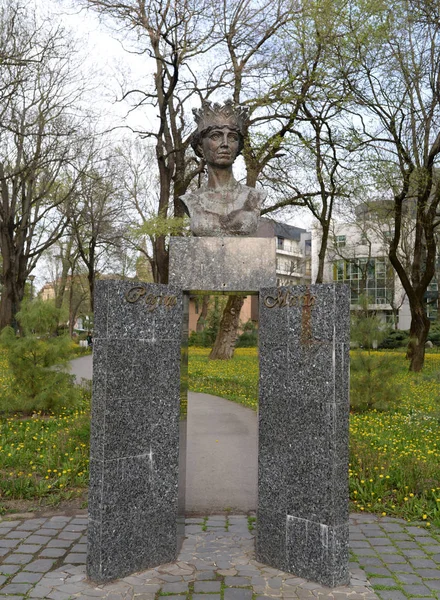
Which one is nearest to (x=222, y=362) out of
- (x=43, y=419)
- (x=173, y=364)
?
(x=43, y=419)

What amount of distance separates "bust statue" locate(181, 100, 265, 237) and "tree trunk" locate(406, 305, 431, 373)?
15331mm

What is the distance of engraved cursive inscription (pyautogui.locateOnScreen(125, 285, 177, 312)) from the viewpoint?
476 centimetres

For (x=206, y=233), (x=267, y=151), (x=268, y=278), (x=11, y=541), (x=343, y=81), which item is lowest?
(x=11, y=541)

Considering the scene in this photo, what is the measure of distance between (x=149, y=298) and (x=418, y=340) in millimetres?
17473

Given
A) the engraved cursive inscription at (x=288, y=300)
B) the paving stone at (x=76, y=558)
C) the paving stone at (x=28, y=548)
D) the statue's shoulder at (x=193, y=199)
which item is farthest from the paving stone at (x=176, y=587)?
the statue's shoulder at (x=193, y=199)

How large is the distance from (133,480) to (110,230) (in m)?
31.3

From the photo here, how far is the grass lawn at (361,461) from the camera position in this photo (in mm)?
6568

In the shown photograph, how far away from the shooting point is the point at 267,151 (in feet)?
65.2

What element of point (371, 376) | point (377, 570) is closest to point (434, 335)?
point (371, 376)

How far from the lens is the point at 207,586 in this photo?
449 cm

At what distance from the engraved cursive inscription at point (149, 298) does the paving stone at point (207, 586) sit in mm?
2189

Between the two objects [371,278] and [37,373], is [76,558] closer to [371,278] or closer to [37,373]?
[37,373]

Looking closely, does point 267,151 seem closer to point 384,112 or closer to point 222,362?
point 384,112

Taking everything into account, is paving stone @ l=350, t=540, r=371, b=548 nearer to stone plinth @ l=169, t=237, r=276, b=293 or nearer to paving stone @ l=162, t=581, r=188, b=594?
paving stone @ l=162, t=581, r=188, b=594
